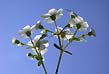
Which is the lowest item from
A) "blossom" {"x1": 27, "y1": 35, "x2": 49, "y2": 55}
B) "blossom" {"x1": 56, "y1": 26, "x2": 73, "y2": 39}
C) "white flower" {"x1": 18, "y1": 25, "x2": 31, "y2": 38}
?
"blossom" {"x1": 27, "y1": 35, "x2": 49, "y2": 55}

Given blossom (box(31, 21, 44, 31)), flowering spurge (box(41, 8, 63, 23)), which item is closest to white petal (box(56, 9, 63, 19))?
flowering spurge (box(41, 8, 63, 23))

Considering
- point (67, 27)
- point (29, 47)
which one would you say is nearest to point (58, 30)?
point (67, 27)

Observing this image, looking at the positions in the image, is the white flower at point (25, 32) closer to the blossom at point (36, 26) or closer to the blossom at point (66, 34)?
the blossom at point (36, 26)

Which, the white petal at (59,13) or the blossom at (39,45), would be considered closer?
the blossom at (39,45)

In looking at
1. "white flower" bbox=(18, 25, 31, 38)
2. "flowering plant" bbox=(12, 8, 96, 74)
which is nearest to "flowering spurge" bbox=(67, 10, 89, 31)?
"flowering plant" bbox=(12, 8, 96, 74)

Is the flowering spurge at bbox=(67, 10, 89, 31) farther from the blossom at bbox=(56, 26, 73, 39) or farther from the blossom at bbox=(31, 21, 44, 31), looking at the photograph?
the blossom at bbox=(31, 21, 44, 31)

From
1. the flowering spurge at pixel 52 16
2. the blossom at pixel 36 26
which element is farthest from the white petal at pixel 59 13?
the blossom at pixel 36 26

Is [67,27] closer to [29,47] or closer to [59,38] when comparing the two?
[59,38]

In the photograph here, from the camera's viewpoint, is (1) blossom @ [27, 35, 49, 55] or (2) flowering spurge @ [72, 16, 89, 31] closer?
(1) blossom @ [27, 35, 49, 55]

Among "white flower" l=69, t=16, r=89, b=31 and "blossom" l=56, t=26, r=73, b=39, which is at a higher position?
"white flower" l=69, t=16, r=89, b=31

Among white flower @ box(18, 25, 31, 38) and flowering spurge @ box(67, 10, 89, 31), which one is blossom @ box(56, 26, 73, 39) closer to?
flowering spurge @ box(67, 10, 89, 31)

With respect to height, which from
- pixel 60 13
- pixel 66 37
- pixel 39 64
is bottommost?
pixel 39 64
